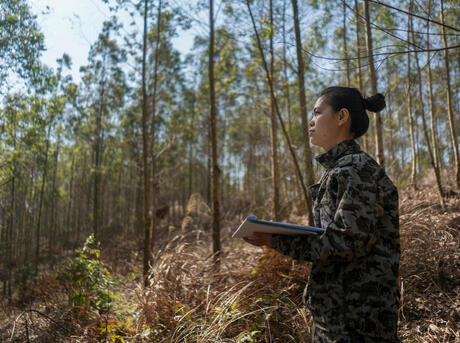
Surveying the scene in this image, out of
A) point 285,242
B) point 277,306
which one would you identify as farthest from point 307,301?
point 277,306

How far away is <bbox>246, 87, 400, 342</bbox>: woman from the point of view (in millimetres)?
1047

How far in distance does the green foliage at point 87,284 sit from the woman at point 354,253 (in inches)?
106

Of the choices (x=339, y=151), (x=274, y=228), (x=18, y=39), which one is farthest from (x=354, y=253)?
(x=18, y=39)

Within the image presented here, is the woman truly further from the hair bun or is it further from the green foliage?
the green foliage

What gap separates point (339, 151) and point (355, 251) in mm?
414

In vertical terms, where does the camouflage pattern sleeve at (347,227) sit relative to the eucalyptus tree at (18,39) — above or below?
below

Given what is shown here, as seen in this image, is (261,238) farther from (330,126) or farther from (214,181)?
(214,181)

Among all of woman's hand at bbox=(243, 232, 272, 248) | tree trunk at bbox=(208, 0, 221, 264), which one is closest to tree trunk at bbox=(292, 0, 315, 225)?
tree trunk at bbox=(208, 0, 221, 264)

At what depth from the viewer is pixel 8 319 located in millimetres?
5348

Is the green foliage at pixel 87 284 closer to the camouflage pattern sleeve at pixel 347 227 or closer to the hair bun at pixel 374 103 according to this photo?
the camouflage pattern sleeve at pixel 347 227

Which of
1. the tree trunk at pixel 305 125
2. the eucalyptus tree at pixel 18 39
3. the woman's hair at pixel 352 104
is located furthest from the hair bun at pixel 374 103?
the eucalyptus tree at pixel 18 39

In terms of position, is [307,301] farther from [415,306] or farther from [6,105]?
[6,105]

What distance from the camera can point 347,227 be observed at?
1021 millimetres

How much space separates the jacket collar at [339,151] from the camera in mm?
1271
